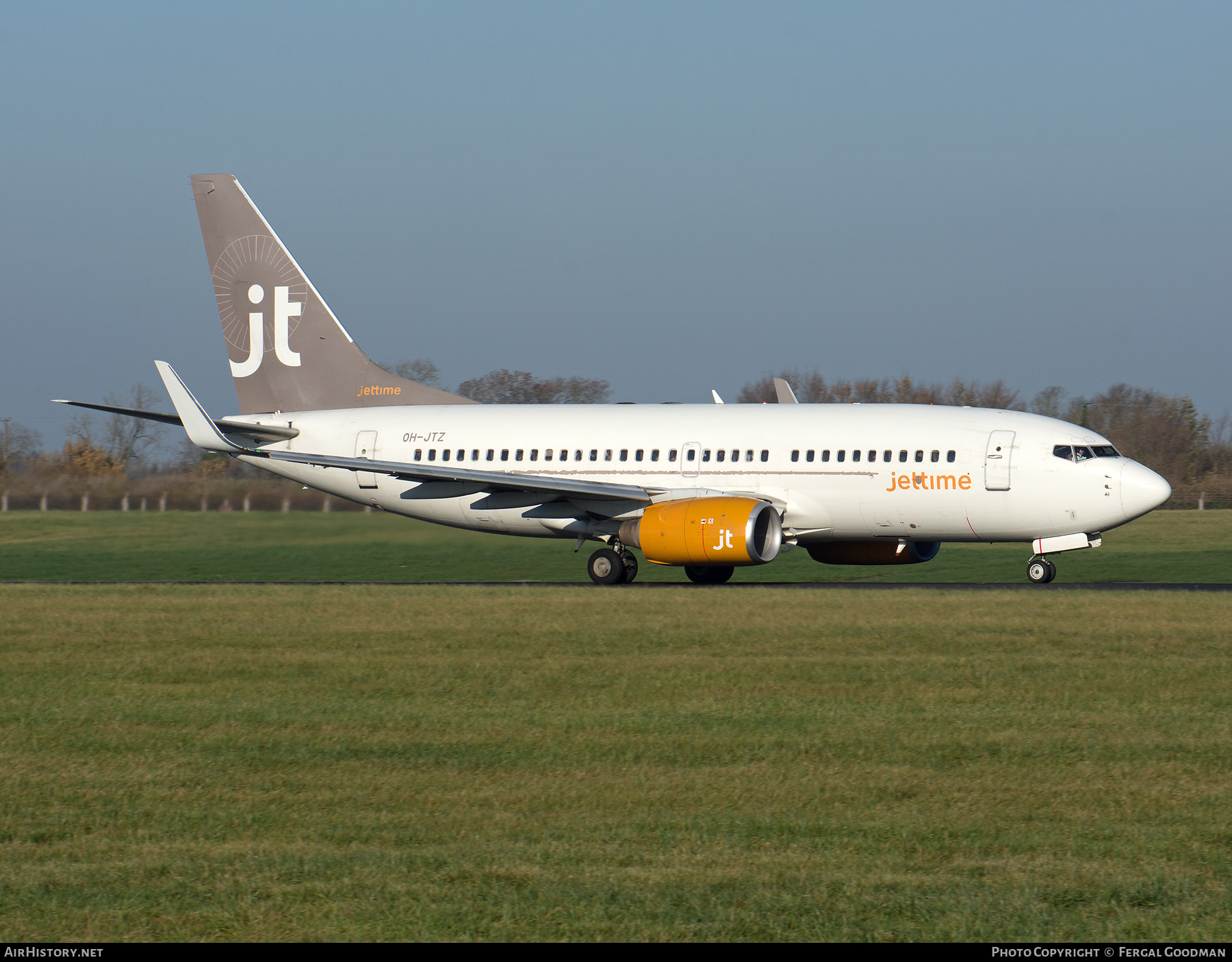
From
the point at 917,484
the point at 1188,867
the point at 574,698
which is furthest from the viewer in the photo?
the point at 917,484

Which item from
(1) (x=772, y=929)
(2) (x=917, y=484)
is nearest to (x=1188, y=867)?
(1) (x=772, y=929)

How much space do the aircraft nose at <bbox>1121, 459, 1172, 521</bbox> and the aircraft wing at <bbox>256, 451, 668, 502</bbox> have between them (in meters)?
8.95

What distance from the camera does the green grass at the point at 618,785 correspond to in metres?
6.65

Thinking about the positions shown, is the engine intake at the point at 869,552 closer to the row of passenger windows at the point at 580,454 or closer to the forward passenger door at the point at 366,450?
the row of passenger windows at the point at 580,454

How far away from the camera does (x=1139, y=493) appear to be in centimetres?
2670

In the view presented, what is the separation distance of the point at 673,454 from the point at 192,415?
1005 cm

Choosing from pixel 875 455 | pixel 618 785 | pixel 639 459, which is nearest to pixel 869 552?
pixel 875 455

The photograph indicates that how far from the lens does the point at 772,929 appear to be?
6.37 meters

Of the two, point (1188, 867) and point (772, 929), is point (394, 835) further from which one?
point (1188, 867)

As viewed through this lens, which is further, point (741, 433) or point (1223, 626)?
point (741, 433)

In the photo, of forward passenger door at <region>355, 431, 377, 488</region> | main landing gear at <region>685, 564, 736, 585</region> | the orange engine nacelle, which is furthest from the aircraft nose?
forward passenger door at <region>355, 431, 377, 488</region>

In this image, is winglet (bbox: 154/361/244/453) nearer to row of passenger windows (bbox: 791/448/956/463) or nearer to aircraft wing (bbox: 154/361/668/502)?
aircraft wing (bbox: 154/361/668/502)

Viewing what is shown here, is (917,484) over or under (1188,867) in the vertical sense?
over
